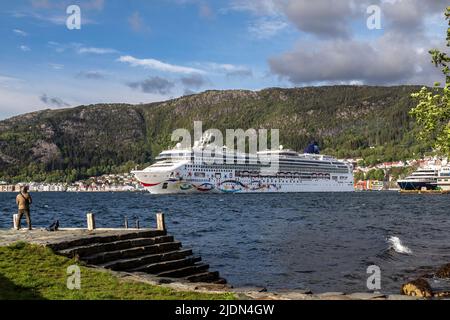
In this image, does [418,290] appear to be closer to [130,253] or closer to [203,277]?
[203,277]

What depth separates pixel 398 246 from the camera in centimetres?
2866

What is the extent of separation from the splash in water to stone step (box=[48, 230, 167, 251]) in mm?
14952

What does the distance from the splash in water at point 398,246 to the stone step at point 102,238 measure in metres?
15.0

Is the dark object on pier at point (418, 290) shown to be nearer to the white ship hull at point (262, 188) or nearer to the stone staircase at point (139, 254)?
the stone staircase at point (139, 254)

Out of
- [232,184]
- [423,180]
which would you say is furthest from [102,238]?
[423,180]

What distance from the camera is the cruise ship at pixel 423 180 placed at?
14762 centimetres

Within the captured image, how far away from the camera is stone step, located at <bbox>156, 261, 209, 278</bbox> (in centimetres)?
1577

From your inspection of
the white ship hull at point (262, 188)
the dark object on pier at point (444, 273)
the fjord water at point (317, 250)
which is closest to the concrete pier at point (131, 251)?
the fjord water at point (317, 250)

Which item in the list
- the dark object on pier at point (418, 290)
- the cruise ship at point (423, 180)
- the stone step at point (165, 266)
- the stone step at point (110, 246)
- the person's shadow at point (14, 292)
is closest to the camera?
the person's shadow at point (14, 292)

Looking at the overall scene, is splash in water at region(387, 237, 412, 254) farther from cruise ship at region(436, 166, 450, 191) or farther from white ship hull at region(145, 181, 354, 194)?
cruise ship at region(436, 166, 450, 191)

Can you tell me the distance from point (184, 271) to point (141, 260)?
1.87m

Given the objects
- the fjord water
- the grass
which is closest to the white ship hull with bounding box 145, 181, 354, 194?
the fjord water

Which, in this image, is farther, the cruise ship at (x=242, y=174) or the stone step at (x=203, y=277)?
the cruise ship at (x=242, y=174)
